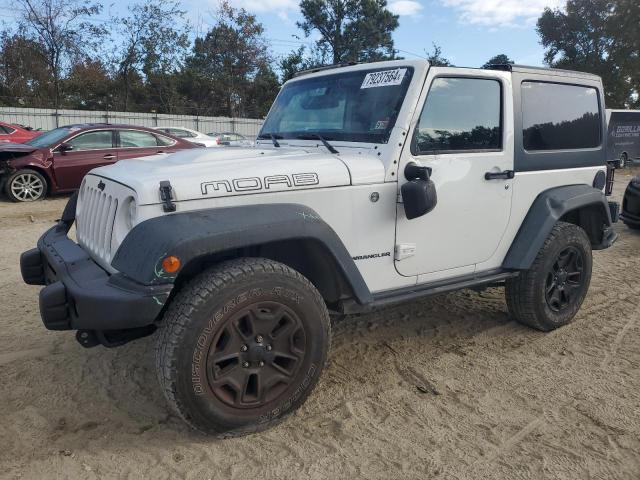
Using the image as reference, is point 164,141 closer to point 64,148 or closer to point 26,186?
point 64,148

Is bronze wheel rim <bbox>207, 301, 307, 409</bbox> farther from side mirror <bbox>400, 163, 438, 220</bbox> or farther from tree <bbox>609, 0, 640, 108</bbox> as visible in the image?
tree <bbox>609, 0, 640, 108</bbox>

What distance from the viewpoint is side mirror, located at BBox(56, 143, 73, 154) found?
960 centimetres

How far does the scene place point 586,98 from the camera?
14.1ft

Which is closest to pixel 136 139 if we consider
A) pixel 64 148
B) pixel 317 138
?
pixel 64 148

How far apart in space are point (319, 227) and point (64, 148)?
28.1 ft

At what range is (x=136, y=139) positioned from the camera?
1034 centimetres

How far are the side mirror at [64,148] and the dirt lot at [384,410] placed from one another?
598cm

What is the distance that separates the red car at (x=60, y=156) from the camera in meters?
9.43

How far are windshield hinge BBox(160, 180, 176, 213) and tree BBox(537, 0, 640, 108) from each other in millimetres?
36451

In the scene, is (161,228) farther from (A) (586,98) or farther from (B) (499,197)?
(A) (586,98)

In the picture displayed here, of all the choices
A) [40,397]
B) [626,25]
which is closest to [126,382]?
[40,397]

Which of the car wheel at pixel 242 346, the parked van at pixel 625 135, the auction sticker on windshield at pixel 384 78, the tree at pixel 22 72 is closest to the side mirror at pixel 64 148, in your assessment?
the auction sticker on windshield at pixel 384 78

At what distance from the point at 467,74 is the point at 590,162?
63.1 inches

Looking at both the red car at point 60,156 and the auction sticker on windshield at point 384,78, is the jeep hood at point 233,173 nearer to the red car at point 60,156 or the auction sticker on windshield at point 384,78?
the auction sticker on windshield at point 384,78
